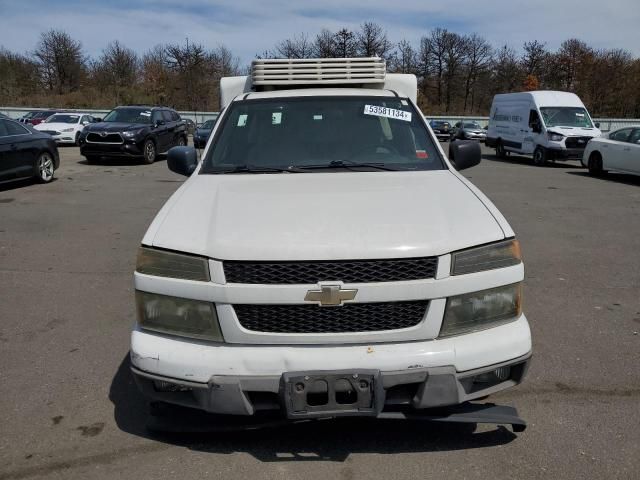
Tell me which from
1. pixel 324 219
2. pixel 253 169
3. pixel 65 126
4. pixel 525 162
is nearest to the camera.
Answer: pixel 324 219

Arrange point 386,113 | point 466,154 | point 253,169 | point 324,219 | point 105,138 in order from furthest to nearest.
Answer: point 105,138
point 466,154
point 386,113
point 253,169
point 324,219

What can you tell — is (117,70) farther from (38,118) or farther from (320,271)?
(320,271)

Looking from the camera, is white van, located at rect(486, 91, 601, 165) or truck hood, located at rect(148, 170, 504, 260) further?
white van, located at rect(486, 91, 601, 165)

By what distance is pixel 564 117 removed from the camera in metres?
19.6

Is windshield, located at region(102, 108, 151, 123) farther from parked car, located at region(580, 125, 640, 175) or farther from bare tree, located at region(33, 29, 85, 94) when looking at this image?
bare tree, located at region(33, 29, 85, 94)

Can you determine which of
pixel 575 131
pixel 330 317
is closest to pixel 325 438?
pixel 330 317

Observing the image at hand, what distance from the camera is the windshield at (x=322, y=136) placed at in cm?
396

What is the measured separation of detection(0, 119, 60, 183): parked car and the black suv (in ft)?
13.8

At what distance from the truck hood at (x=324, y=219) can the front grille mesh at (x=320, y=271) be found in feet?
0.12

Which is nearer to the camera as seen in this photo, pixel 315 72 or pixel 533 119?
pixel 315 72

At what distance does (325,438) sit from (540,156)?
18.9m

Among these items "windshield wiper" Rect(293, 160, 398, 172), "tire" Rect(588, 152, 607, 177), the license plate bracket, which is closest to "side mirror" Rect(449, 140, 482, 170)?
"windshield wiper" Rect(293, 160, 398, 172)

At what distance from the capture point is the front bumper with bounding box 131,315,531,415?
8.54 ft

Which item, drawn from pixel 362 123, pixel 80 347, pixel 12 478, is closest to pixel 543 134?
pixel 362 123
